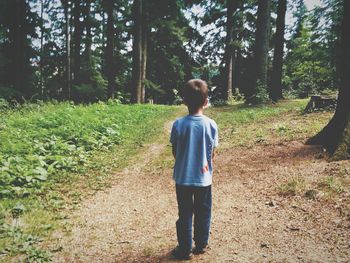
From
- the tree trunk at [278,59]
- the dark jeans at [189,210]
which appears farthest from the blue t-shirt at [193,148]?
the tree trunk at [278,59]

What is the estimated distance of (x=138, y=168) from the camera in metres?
7.38

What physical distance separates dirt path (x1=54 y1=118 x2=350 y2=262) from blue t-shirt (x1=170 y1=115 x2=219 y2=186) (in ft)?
3.03

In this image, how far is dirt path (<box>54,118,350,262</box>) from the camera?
12.3ft

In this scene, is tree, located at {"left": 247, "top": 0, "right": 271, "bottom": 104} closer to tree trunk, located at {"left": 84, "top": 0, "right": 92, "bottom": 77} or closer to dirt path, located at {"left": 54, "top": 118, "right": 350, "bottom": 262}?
dirt path, located at {"left": 54, "top": 118, "right": 350, "bottom": 262}

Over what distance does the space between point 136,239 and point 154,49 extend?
79.8 ft

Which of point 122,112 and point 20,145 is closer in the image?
point 20,145

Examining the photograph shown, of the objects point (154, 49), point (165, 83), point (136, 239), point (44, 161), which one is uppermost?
point (154, 49)

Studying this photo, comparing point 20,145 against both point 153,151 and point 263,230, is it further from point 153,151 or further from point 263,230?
point 263,230

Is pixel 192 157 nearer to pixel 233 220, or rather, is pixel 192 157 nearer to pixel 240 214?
pixel 233 220

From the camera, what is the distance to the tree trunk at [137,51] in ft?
63.1

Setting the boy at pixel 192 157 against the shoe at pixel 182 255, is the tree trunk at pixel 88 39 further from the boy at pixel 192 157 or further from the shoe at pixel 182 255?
the shoe at pixel 182 255

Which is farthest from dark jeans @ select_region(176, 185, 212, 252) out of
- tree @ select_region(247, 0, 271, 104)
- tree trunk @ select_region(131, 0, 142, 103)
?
tree trunk @ select_region(131, 0, 142, 103)

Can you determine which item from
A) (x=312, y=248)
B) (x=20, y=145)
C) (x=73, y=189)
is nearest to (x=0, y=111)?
(x=20, y=145)

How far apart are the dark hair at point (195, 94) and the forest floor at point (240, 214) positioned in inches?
66.8
